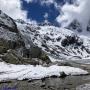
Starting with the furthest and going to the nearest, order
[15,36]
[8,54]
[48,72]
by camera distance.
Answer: [15,36], [8,54], [48,72]

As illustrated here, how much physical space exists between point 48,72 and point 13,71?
8.23 m

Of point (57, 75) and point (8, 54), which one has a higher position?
point (8, 54)

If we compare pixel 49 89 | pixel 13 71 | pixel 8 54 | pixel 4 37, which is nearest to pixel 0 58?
pixel 8 54

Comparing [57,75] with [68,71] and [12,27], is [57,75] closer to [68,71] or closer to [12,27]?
[68,71]

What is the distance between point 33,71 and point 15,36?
52.4 metres

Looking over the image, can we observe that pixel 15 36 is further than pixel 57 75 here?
Yes

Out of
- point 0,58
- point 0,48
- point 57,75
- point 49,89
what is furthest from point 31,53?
point 49,89

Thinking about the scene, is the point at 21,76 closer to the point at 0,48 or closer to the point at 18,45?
the point at 0,48

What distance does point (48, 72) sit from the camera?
59062 mm

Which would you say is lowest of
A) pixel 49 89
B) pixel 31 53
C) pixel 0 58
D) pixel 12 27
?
pixel 49 89

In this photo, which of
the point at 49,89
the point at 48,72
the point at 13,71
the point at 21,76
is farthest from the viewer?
the point at 48,72

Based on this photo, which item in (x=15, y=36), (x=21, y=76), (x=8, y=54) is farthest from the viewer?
(x=15, y=36)

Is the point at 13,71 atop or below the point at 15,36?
below

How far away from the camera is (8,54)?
74.2 m
